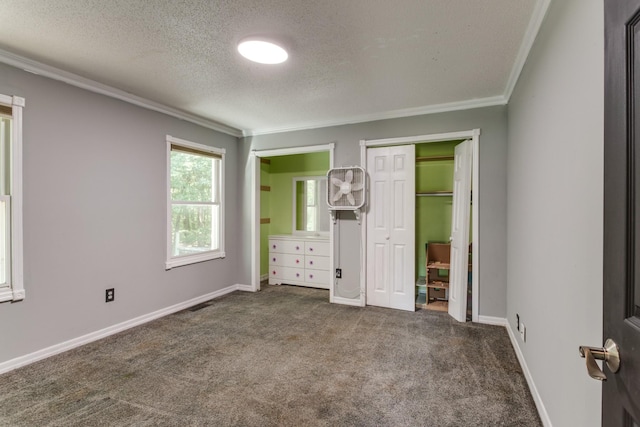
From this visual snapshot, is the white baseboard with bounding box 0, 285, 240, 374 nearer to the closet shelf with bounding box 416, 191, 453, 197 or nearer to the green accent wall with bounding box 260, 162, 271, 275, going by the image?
the green accent wall with bounding box 260, 162, 271, 275

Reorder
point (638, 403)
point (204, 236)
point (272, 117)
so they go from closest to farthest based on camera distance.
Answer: point (638, 403) < point (272, 117) < point (204, 236)

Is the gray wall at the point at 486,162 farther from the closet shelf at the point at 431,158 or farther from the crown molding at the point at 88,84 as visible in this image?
the crown molding at the point at 88,84

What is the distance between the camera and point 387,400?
1984mm

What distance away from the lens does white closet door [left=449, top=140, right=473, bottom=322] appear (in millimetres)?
3311

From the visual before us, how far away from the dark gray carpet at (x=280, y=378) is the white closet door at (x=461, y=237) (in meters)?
0.26

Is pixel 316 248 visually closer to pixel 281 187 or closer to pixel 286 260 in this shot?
pixel 286 260

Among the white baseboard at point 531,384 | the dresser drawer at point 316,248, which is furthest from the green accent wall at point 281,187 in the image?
the white baseboard at point 531,384

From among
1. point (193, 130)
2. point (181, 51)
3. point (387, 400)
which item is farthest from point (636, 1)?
point (193, 130)

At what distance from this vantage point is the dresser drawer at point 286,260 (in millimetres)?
4961

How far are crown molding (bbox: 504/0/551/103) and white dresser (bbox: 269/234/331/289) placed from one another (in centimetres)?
308

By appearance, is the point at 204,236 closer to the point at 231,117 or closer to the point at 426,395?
the point at 231,117

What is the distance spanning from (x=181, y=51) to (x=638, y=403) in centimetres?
278

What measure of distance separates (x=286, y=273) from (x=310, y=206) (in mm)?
1206

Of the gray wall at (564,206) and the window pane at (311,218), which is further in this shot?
the window pane at (311,218)
